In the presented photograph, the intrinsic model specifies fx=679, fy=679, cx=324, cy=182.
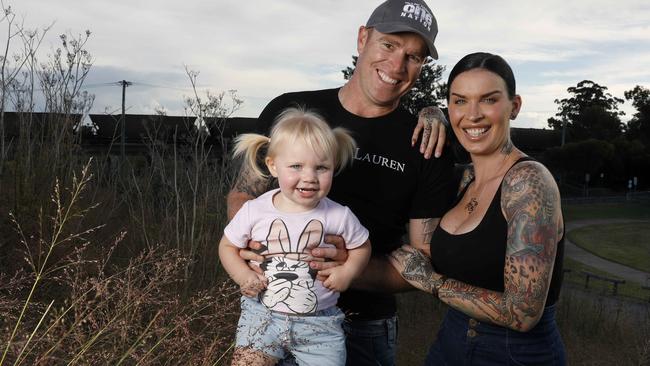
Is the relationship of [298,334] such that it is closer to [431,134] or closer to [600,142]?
[431,134]

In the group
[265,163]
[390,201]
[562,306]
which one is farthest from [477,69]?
[562,306]

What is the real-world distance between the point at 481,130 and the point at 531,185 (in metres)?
0.37

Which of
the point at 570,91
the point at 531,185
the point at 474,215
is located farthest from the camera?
the point at 570,91

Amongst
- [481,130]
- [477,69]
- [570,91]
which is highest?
[570,91]

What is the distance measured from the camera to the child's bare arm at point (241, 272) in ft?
8.32

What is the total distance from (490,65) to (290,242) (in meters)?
1.06

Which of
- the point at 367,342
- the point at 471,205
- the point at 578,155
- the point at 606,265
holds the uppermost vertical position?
the point at 471,205

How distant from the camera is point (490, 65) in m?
2.70

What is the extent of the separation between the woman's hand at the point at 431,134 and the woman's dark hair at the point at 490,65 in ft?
0.92

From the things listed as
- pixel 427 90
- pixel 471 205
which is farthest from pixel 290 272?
pixel 427 90

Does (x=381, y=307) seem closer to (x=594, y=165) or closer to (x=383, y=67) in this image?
(x=383, y=67)

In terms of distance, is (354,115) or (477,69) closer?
(477,69)

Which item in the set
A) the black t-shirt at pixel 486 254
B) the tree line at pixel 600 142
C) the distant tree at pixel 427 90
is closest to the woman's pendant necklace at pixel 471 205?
the black t-shirt at pixel 486 254

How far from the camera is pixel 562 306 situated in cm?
992
